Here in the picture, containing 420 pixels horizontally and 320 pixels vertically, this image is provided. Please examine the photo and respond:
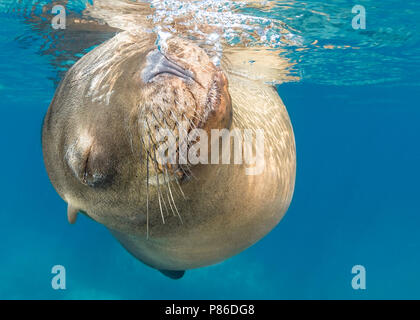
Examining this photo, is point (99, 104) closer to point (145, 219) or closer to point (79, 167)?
point (79, 167)

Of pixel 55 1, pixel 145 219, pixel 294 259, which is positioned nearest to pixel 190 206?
pixel 145 219

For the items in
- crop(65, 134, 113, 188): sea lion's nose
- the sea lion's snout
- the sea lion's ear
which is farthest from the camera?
the sea lion's ear

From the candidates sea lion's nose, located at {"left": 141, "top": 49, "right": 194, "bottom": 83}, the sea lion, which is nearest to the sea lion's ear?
the sea lion

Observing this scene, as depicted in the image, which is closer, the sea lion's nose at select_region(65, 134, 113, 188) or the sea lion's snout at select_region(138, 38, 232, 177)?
the sea lion's snout at select_region(138, 38, 232, 177)

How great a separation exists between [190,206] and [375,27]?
8.49m

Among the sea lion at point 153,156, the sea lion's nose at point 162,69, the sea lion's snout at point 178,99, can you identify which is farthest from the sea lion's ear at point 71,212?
the sea lion's nose at point 162,69

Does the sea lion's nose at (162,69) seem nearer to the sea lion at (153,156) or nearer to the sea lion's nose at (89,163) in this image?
the sea lion at (153,156)

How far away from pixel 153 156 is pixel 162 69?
1.33 ft

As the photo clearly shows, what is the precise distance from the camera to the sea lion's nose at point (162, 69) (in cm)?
163

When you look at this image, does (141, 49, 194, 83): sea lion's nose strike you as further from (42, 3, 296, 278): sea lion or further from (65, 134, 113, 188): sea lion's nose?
(65, 134, 113, 188): sea lion's nose

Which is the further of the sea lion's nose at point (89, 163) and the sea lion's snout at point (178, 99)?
the sea lion's nose at point (89, 163)

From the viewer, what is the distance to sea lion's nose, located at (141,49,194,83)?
64.1 inches

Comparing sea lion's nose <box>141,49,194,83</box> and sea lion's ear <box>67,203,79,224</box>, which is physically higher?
sea lion's nose <box>141,49,194,83</box>

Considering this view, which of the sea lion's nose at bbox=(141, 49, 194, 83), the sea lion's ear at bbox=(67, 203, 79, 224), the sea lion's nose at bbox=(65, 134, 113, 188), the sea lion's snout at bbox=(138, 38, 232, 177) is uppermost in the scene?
the sea lion's nose at bbox=(141, 49, 194, 83)
